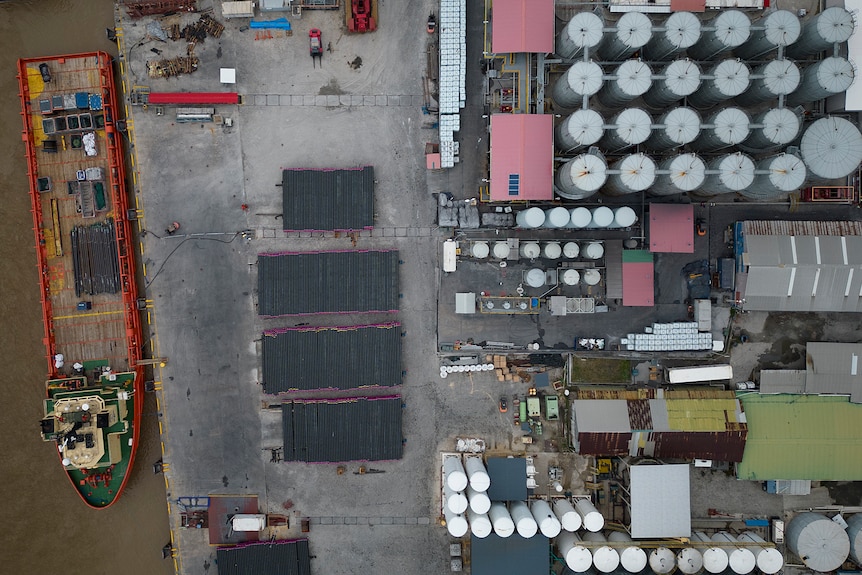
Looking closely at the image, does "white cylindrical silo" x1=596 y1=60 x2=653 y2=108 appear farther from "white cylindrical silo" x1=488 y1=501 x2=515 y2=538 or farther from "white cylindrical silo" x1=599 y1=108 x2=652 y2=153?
"white cylindrical silo" x1=488 y1=501 x2=515 y2=538

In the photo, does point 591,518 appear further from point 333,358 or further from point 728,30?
point 728,30

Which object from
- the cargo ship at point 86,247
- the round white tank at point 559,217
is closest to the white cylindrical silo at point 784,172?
the round white tank at point 559,217

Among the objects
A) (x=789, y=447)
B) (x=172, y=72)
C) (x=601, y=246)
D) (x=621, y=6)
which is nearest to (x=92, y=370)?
(x=172, y=72)

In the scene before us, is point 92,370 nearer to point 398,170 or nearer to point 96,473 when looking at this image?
point 96,473

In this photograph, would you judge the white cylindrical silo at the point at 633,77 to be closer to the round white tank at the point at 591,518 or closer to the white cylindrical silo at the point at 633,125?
the white cylindrical silo at the point at 633,125

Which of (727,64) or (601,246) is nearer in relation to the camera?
(727,64)

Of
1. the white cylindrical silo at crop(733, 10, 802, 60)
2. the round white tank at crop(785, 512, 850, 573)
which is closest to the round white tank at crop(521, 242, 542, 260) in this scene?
the white cylindrical silo at crop(733, 10, 802, 60)
